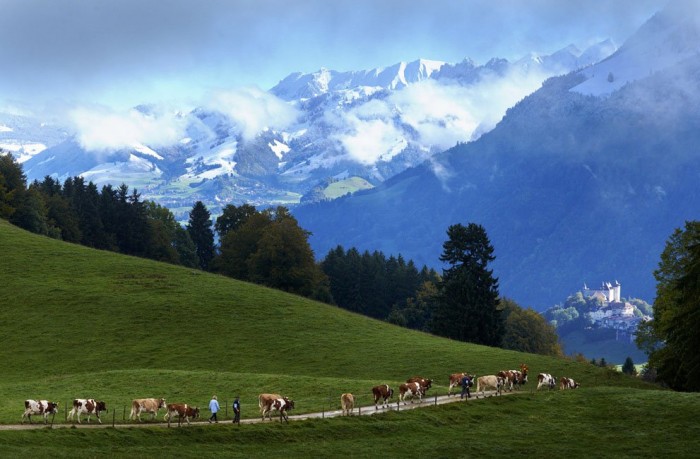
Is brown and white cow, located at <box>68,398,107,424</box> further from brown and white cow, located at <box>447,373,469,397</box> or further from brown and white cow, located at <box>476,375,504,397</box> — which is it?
brown and white cow, located at <box>476,375,504,397</box>

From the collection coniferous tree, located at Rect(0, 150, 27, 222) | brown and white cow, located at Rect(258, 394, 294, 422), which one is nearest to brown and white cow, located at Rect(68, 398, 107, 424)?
brown and white cow, located at Rect(258, 394, 294, 422)

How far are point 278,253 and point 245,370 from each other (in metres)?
62.9

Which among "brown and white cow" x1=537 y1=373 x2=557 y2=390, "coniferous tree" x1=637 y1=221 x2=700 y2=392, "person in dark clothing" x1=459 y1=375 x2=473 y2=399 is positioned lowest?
"person in dark clothing" x1=459 y1=375 x2=473 y2=399

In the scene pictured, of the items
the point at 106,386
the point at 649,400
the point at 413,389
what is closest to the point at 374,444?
the point at 413,389

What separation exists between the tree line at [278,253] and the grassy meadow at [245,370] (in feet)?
77.3

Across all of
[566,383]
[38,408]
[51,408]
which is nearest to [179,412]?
[51,408]

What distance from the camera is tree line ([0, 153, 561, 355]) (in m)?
138

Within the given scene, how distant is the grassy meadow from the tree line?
23.6 metres

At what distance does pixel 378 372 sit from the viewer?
86.6m

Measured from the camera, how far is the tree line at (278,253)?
137875mm

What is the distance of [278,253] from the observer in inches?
5881

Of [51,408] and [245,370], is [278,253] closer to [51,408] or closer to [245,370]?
[245,370]

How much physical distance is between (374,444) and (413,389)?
1299 centimetres

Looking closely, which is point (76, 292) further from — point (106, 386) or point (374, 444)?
point (374, 444)
